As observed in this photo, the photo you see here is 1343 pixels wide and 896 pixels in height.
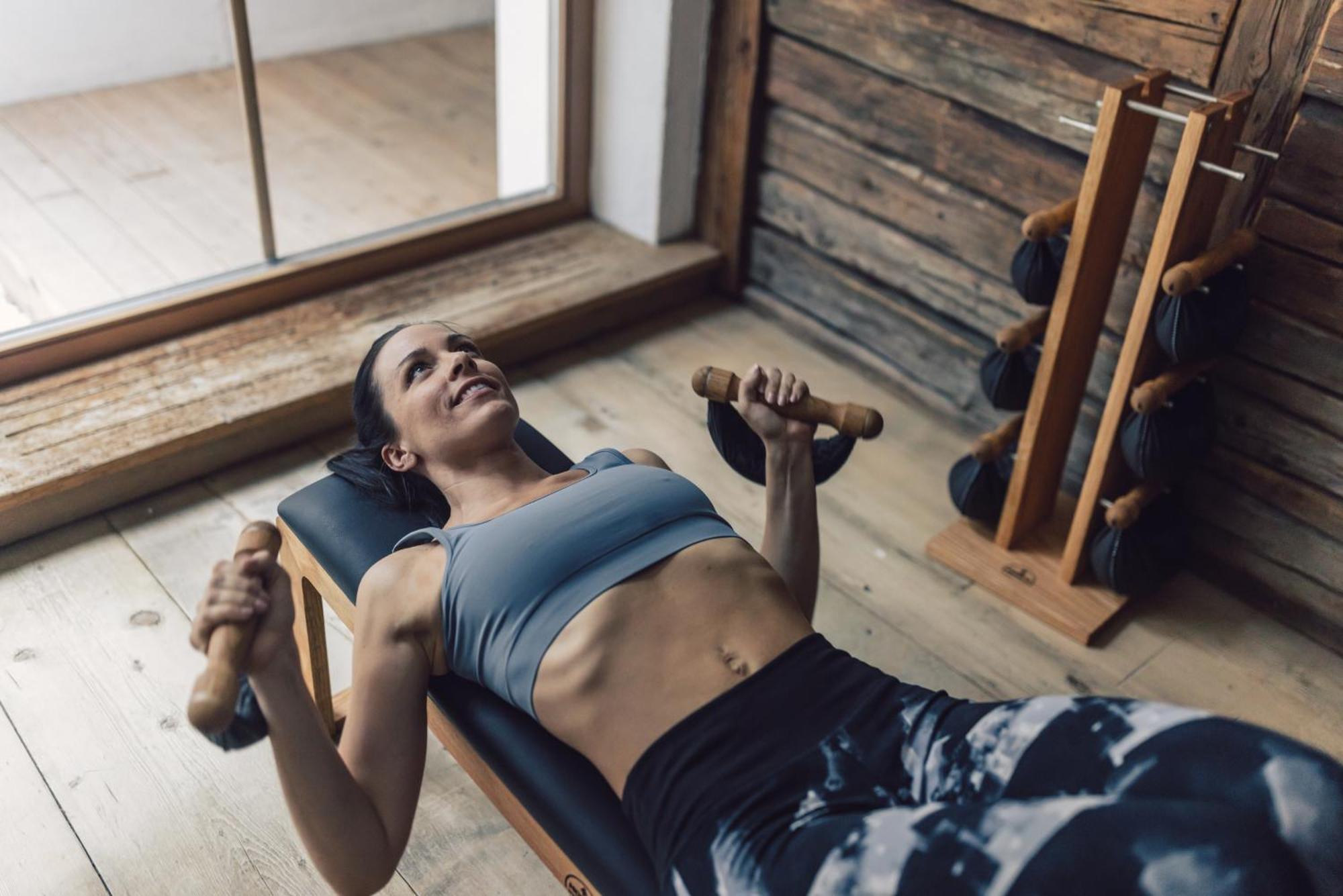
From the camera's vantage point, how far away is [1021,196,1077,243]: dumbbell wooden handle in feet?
7.06

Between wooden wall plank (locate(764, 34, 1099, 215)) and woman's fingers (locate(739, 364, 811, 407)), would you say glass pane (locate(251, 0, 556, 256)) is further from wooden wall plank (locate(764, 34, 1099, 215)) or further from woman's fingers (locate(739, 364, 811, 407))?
woman's fingers (locate(739, 364, 811, 407))

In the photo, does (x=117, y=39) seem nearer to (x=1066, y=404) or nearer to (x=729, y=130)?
(x=729, y=130)

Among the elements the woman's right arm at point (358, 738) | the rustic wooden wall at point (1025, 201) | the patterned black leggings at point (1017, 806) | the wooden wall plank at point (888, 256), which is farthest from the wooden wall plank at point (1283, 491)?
the woman's right arm at point (358, 738)

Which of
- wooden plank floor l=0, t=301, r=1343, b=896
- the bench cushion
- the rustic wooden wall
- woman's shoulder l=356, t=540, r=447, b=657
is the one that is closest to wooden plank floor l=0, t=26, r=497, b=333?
wooden plank floor l=0, t=301, r=1343, b=896

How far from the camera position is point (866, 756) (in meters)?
1.45

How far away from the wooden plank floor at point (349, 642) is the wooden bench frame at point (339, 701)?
0.56ft

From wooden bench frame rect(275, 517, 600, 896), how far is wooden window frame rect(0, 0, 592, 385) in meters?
1.09

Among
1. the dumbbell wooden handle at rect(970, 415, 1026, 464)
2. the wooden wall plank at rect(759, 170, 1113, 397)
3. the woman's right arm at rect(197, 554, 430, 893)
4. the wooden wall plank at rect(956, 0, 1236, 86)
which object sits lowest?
the dumbbell wooden handle at rect(970, 415, 1026, 464)

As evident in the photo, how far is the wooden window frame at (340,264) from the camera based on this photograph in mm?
2693

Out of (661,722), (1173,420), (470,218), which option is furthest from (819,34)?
(661,722)

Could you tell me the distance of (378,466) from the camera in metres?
1.83

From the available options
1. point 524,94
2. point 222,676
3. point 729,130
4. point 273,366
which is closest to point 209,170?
point 273,366

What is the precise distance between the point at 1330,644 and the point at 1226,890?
4.88ft

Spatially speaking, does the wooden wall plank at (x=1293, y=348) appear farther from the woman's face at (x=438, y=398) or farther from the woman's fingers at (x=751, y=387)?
the woman's face at (x=438, y=398)
